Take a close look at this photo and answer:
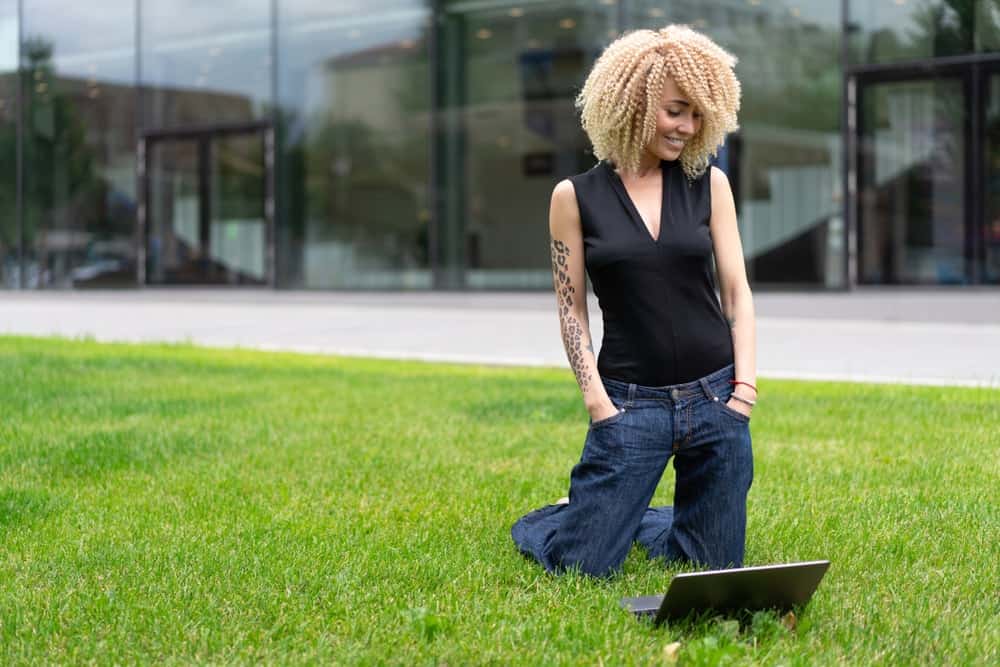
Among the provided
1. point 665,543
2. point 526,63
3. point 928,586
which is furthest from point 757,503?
point 526,63

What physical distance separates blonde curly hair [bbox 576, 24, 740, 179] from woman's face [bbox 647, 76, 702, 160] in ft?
0.08

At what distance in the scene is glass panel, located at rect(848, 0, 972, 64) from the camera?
14234mm

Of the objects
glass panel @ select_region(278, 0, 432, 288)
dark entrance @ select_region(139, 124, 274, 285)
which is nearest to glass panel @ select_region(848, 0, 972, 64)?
glass panel @ select_region(278, 0, 432, 288)

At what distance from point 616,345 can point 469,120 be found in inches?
586

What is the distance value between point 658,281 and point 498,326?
10669mm

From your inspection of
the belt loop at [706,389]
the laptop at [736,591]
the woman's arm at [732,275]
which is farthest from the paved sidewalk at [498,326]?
the laptop at [736,591]

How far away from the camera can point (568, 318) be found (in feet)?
12.8

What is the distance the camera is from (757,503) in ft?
15.6

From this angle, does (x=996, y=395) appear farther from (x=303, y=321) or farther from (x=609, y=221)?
(x=303, y=321)

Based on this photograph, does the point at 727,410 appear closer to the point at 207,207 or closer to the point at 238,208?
the point at 238,208

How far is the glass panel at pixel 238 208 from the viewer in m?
20.1

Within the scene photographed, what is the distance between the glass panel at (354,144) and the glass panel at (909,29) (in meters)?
6.72

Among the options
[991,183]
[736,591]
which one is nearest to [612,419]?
[736,591]

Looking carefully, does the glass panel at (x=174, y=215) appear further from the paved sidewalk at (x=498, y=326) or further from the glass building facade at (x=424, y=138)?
the paved sidewalk at (x=498, y=326)
